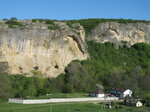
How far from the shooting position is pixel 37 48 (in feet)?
167

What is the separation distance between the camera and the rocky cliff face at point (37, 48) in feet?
160

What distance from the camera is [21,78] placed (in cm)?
4850

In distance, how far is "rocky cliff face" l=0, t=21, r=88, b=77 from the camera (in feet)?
160

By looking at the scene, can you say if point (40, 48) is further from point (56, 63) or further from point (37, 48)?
point (56, 63)

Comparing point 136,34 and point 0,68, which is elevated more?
point 136,34

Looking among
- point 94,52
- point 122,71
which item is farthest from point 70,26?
point 122,71

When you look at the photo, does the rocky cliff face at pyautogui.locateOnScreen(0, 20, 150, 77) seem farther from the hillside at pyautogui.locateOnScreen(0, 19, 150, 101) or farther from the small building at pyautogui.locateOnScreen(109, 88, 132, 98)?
the small building at pyautogui.locateOnScreen(109, 88, 132, 98)

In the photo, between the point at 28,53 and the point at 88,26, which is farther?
the point at 88,26

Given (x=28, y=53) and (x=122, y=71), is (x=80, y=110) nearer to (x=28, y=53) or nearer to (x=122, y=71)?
(x=28, y=53)

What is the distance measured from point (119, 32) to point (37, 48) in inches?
803

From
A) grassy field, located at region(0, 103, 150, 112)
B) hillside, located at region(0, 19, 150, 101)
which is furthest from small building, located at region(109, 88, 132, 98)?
grassy field, located at region(0, 103, 150, 112)

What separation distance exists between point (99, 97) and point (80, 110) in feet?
40.4

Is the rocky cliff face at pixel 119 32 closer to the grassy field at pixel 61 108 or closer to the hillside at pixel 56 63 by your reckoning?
the hillside at pixel 56 63

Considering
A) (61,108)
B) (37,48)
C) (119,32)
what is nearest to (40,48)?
(37,48)
